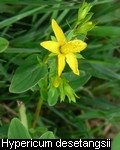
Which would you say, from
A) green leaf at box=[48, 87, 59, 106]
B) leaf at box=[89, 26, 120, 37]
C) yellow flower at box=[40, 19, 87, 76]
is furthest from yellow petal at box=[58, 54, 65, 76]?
leaf at box=[89, 26, 120, 37]

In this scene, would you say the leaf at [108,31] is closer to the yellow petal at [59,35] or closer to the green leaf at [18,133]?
the yellow petal at [59,35]

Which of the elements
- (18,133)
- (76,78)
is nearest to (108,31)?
(76,78)

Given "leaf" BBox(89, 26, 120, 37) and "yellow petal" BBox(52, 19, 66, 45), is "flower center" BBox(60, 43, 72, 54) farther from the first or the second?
"leaf" BBox(89, 26, 120, 37)

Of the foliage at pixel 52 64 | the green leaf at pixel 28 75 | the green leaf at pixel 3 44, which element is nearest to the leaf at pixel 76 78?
the foliage at pixel 52 64

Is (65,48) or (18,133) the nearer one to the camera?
(18,133)

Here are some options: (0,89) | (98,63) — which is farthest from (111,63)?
(0,89)

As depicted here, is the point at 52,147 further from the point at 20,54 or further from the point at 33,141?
the point at 20,54

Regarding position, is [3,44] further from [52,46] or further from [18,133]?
[18,133]
